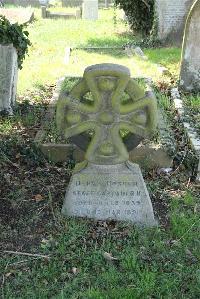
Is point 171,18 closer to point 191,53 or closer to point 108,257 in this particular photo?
point 191,53

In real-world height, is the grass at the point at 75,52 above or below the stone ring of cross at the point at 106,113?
below

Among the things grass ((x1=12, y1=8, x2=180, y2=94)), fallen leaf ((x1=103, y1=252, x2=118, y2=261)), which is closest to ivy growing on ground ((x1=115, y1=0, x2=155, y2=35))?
grass ((x1=12, y1=8, x2=180, y2=94))

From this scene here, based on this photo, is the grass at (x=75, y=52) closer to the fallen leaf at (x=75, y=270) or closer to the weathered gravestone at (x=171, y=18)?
the weathered gravestone at (x=171, y=18)

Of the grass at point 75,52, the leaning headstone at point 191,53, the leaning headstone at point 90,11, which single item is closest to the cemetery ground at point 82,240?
the leaning headstone at point 191,53

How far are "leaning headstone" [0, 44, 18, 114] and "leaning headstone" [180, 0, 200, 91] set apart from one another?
Answer: 2.62 meters

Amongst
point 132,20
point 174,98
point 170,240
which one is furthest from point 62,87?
point 132,20

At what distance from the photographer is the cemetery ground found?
3.46 m

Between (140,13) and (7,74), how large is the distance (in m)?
7.31

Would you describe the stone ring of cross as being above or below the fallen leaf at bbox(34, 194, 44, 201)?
above

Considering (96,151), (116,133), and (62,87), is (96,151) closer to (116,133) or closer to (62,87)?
(116,133)

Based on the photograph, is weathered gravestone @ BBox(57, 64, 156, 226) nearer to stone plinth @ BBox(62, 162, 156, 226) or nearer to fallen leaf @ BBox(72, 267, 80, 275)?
stone plinth @ BBox(62, 162, 156, 226)

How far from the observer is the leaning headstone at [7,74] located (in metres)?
6.35

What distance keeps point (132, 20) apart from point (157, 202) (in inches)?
378

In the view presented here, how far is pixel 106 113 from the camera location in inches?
156
